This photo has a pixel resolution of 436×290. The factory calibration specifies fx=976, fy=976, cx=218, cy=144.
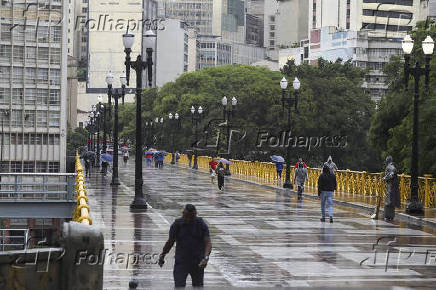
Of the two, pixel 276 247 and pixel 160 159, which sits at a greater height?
pixel 276 247

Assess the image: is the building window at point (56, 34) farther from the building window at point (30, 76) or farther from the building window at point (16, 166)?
the building window at point (16, 166)

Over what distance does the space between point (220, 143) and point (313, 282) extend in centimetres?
7273

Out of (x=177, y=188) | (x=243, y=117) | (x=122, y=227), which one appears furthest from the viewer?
(x=243, y=117)

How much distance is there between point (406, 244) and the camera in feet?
69.3

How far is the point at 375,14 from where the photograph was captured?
16412 cm

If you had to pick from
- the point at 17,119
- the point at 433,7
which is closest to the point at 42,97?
the point at 17,119

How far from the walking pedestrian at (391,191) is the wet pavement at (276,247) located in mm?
633

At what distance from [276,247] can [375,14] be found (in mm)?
147991

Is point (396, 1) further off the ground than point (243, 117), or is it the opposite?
point (396, 1)

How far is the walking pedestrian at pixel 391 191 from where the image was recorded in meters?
27.0

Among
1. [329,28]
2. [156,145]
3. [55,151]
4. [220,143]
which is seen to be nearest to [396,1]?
[329,28]

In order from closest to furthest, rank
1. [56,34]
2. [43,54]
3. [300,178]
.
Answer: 1. [300,178]
2. [43,54]
3. [56,34]

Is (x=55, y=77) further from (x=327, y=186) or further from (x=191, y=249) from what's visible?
(x=191, y=249)

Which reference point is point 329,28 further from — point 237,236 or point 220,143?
point 237,236
